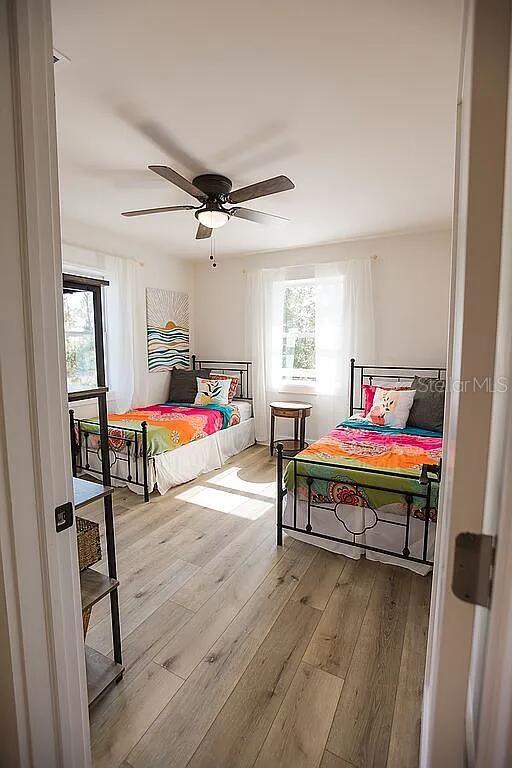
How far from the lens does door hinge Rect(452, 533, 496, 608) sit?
51cm

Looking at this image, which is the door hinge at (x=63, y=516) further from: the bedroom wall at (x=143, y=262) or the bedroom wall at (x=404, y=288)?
the bedroom wall at (x=404, y=288)

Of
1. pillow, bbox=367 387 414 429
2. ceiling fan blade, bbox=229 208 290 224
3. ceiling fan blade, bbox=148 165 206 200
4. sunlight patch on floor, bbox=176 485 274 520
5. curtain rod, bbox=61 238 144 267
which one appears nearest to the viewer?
ceiling fan blade, bbox=148 165 206 200

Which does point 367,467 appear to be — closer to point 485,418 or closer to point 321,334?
point 485,418

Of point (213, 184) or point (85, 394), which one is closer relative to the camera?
point (85, 394)

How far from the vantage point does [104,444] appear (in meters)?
1.60

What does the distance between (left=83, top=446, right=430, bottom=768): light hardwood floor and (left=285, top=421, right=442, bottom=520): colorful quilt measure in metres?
0.42

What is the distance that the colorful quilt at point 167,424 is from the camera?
340cm

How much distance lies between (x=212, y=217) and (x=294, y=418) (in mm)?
2703

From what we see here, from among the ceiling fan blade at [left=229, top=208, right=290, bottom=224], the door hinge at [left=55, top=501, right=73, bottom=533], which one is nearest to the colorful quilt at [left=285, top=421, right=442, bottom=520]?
the door hinge at [left=55, top=501, right=73, bottom=533]

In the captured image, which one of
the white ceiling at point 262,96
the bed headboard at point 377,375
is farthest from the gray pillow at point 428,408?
the white ceiling at point 262,96

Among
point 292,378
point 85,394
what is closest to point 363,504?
point 85,394

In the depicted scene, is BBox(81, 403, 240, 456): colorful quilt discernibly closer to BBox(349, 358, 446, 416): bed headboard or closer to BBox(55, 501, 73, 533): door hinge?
BBox(349, 358, 446, 416): bed headboard

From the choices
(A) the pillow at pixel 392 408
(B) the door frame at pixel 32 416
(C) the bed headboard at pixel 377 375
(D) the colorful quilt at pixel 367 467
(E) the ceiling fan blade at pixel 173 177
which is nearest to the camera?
(B) the door frame at pixel 32 416

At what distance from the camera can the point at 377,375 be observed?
4.33m
